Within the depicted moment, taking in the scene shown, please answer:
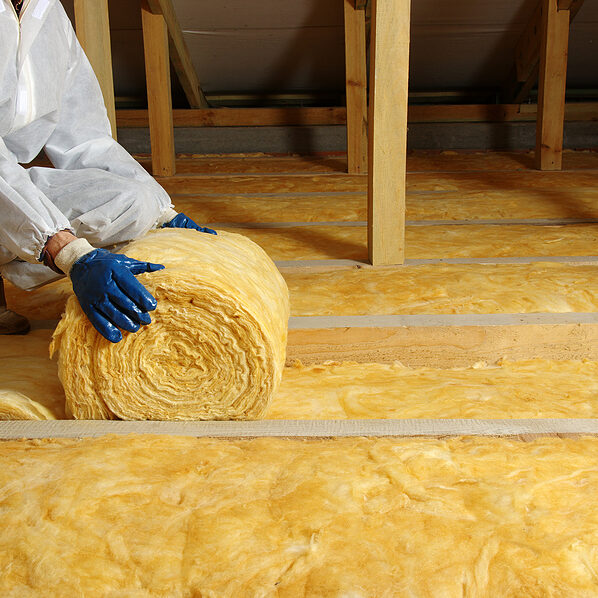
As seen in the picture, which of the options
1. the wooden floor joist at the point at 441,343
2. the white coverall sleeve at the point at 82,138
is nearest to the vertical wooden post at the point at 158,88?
the white coverall sleeve at the point at 82,138

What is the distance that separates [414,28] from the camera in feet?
17.4

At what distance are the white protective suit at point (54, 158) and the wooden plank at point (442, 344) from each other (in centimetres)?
65

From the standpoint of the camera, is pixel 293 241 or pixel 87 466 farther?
pixel 293 241

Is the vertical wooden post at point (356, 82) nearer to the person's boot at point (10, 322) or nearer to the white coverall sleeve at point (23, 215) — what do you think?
the person's boot at point (10, 322)

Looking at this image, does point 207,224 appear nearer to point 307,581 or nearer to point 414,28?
point 307,581

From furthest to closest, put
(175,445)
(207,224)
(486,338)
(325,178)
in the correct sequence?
(325,178)
(207,224)
(486,338)
(175,445)

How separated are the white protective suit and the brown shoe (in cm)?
30

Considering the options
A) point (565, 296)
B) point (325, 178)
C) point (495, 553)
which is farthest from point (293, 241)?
point (495, 553)

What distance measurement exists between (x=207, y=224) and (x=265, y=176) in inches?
55.6

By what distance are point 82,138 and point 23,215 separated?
0.56 metres

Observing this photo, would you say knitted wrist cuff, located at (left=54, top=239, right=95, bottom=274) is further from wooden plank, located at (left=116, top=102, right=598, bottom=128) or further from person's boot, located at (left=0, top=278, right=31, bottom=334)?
wooden plank, located at (left=116, top=102, right=598, bottom=128)

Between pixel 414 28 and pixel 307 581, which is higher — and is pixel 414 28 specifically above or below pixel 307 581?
above

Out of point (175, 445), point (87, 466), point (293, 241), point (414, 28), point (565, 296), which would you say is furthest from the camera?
point (414, 28)

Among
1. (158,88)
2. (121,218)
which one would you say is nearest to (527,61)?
(158,88)
